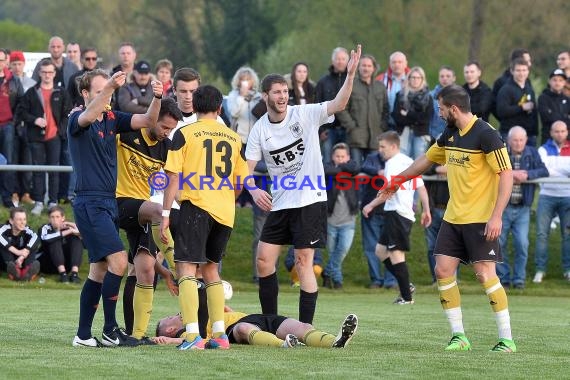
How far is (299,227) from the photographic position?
1114 cm

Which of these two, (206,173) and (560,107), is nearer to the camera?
(206,173)

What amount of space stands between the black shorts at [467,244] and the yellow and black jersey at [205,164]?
6.09 feet

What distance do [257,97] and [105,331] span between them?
31.2ft

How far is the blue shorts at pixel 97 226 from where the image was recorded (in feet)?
32.4

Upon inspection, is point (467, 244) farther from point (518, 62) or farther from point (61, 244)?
point (518, 62)

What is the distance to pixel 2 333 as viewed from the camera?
430 inches

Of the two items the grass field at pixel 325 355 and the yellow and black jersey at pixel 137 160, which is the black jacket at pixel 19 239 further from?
the yellow and black jersey at pixel 137 160

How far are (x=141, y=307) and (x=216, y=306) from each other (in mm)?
993

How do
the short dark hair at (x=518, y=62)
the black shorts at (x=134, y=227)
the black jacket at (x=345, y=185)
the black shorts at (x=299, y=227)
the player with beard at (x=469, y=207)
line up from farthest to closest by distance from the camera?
the short dark hair at (x=518, y=62)
the black jacket at (x=345, y=185)
the black shorts at (x=299, y=227)
the black shorts at (x=134, y=227)
the player with beard at (x=469, y=207)

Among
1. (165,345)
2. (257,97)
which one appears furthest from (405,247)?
(165,345)

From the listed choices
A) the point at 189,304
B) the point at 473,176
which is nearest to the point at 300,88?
the point at 473,176

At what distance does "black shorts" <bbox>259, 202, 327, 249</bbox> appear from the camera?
11.1 metres

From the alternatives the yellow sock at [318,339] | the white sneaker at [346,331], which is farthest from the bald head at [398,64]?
A: the white sneaker at [346,331]

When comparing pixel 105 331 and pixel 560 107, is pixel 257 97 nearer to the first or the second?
pixel 560 107
